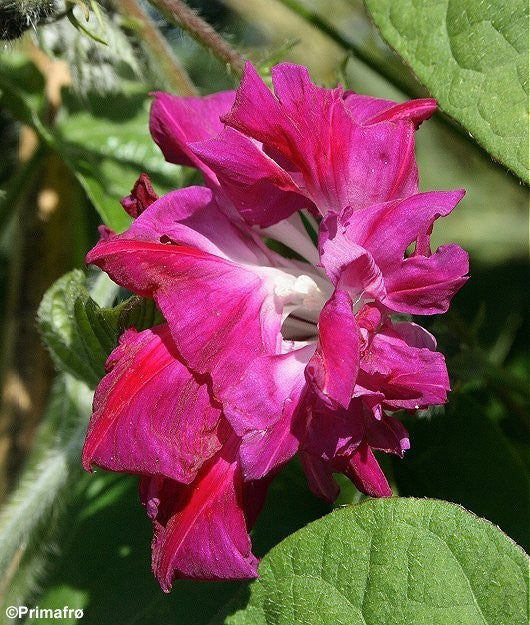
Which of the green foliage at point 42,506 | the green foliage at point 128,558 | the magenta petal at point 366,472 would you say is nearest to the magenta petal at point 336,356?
the magenta petal at point 366,472

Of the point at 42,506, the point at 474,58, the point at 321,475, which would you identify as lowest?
the point at 42,506

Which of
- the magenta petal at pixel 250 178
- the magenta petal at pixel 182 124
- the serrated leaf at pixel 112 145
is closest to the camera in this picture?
the magenta petal at pixel 250 178

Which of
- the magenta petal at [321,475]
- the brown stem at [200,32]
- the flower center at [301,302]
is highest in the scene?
the brown stem at [200,32]

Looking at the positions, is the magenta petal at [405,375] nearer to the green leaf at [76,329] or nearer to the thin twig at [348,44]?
the green leaf at [76,329]

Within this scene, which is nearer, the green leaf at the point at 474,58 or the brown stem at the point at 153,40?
the green leaf at the point at 474,58

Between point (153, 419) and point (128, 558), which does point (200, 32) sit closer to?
point (153, 419)

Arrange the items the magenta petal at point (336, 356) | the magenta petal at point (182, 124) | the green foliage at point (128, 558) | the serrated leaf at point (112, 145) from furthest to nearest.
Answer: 1. the serrated leaf at point (112, 145)
2. the green foliage at point (128, 558)
3. the magenta petal at point (182, 124)
4. the magenta petal at point (336, 356)

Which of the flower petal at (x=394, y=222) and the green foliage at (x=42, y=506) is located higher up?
the flower petal at (x=394, y=222)

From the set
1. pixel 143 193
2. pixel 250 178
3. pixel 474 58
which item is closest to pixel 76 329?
pixel 143 193
